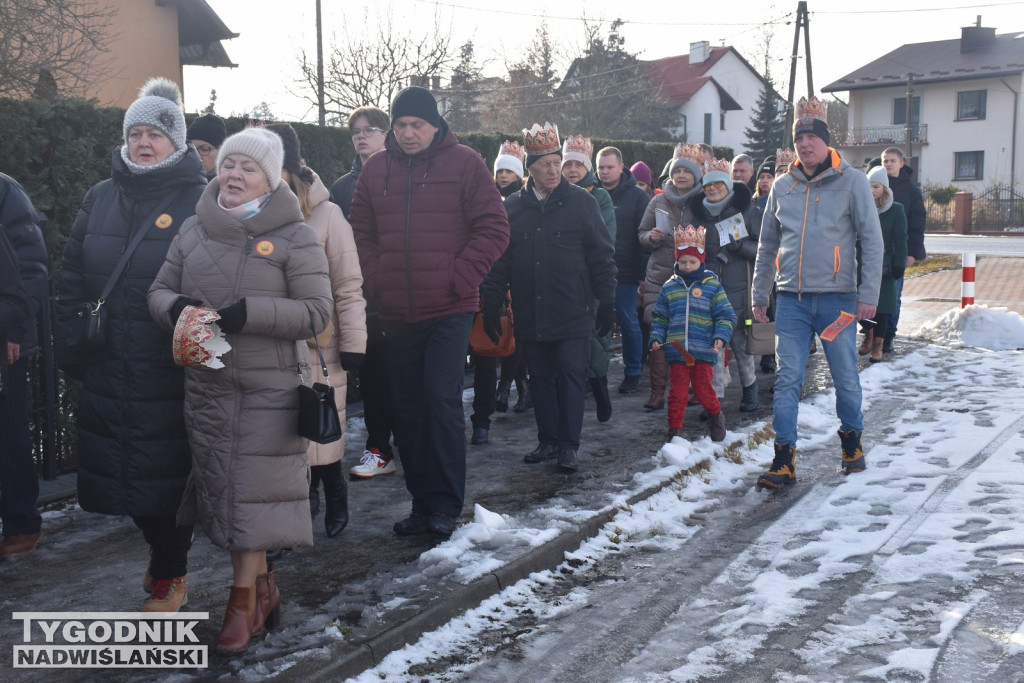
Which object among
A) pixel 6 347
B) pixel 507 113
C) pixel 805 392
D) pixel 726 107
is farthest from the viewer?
pixel 726 107

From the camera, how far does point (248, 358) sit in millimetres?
3992

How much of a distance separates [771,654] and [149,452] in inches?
101

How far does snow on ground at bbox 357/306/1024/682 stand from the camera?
4285 millimetres

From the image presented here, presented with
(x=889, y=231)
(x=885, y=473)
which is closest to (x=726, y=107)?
(x=889, y=231)

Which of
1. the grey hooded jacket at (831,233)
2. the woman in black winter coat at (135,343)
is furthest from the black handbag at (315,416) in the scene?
the grey hooded jacket at (831,233)

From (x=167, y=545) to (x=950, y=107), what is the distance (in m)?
57.5

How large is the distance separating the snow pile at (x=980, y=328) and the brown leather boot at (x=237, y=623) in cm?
1034

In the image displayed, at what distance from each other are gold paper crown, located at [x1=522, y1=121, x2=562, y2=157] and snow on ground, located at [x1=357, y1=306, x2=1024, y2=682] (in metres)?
2.13

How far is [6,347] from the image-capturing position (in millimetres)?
5195

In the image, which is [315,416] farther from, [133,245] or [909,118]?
[909,118]

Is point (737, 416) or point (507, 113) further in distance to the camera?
point (507, 113)

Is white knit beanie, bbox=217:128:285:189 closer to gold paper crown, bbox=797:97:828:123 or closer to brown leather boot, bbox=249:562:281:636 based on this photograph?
brown leather boot, bbox=249:562:281:636

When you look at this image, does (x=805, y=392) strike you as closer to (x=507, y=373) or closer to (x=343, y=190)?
(x=507, y=373)

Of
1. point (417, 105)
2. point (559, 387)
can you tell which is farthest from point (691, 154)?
point (417, 105)
